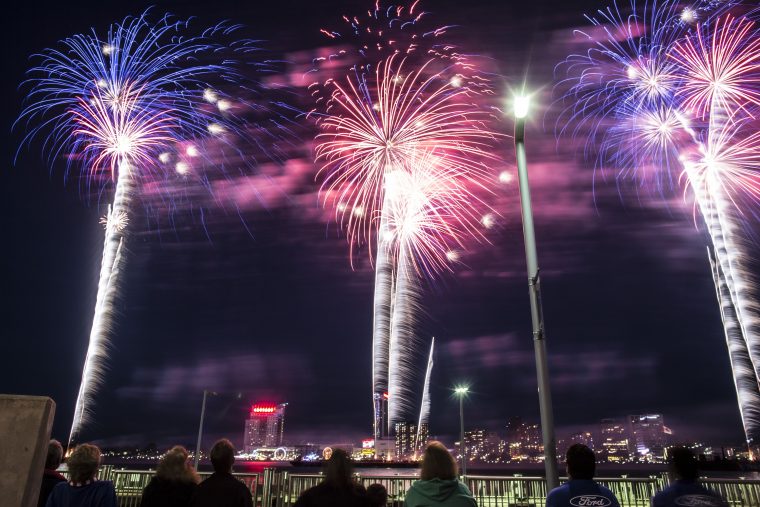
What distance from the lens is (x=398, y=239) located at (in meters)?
37.6

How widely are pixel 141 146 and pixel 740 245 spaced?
4131 cm

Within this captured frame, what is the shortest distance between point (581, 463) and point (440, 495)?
1319 mm

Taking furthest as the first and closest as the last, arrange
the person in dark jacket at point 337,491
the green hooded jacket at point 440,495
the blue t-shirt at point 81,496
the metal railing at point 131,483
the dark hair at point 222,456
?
the metal railing at point 131,483
the dark hair at point 222,456
the blue t-shirt at point 81,496
the person in dark jacket at point 337,491
the green hooded jacket at point 440,495

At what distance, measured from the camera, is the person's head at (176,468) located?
19.4 ft

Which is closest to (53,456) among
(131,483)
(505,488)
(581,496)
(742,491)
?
(581,496)

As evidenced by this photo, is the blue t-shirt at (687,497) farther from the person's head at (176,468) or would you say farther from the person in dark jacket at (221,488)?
the person's head at (176,468)

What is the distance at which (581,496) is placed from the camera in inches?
196

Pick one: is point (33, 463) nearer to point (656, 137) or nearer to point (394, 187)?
point (394, 187)

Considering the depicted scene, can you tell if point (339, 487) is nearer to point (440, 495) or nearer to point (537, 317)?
point (440, 495)

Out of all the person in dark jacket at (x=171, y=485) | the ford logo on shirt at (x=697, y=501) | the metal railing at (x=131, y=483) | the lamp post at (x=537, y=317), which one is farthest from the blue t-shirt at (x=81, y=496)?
the metal railing at (x=131, y=483)

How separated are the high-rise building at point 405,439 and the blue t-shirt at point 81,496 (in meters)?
92.0

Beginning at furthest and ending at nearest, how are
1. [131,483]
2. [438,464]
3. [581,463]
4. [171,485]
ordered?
[131,483], [171,485], [581,463], [438,464]

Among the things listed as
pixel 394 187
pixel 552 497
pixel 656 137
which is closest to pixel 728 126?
pixel 656 137

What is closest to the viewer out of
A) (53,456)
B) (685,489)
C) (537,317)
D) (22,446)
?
(22,446)
